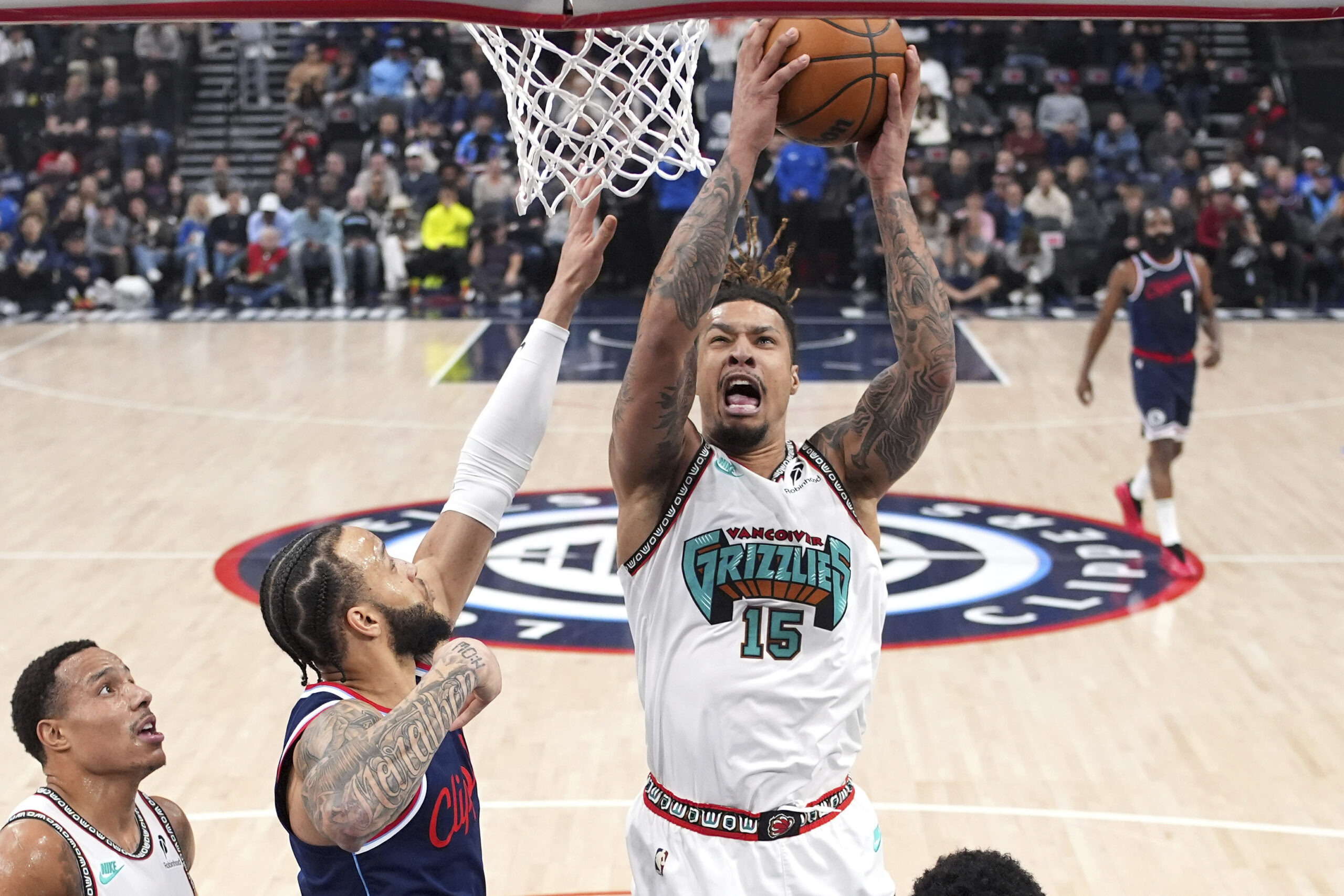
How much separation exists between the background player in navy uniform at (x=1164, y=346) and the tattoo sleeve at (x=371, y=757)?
22.0ft

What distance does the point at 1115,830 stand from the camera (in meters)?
5.62

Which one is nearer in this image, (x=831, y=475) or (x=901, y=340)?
(x=901, y=340)

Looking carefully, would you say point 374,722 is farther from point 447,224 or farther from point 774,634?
point 447,224

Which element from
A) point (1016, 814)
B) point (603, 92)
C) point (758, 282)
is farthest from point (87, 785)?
point (1016, 814)

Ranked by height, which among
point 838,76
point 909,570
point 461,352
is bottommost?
point 461,352

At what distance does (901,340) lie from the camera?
332cm

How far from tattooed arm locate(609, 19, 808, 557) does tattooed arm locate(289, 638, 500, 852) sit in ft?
1.97

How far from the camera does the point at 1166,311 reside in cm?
881

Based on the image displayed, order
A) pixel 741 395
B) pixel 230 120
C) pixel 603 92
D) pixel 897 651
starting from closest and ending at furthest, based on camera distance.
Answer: pixel 741 395
pixel 603 92
pixel 897 651
pixel 230 120

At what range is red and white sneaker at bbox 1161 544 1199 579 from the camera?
341 inches

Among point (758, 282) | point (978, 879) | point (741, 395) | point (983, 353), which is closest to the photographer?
point (978, 879)

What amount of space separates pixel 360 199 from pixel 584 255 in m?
16.0

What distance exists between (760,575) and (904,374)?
520 millimetres

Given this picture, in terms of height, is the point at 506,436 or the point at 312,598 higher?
the point at 506,436
